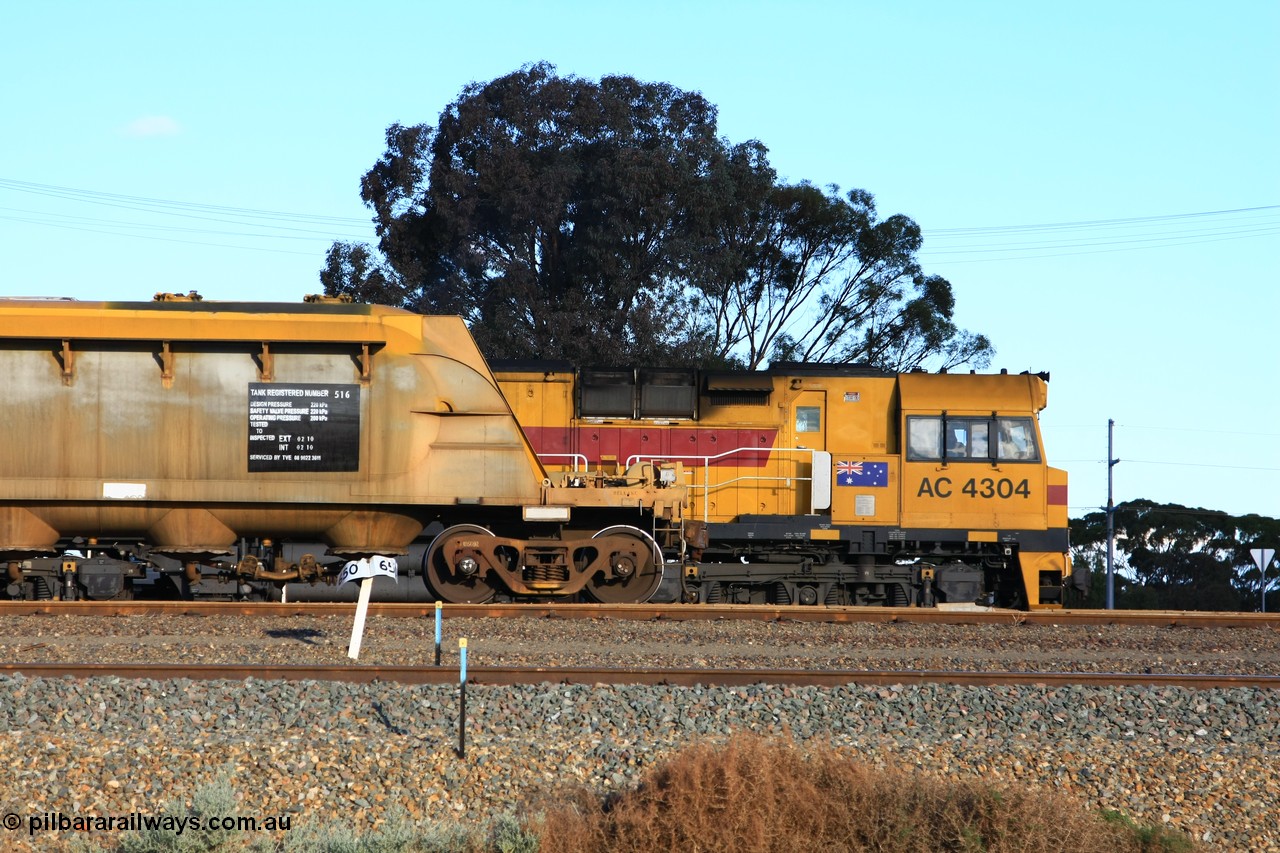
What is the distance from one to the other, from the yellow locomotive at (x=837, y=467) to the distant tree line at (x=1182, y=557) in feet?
55.8

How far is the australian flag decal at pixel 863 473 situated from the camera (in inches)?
720

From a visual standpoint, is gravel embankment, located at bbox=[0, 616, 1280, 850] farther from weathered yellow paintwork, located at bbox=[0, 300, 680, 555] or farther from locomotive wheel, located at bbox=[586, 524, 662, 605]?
locomotive wheel, located at bbox=[586, 524, 662, 605]

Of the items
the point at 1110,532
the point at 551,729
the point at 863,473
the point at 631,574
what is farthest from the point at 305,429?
the point at 1110,532

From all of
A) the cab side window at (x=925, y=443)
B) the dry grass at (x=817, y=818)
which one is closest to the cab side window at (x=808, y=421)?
the cab side window at (x=925, y=443)

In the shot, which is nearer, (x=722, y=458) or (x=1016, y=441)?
(x=1016, y=441)

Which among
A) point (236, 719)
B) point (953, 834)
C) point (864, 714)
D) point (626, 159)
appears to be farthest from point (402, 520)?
point (626, 159)

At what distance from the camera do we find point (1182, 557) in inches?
1489

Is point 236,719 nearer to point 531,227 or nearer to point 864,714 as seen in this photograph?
point 864,714

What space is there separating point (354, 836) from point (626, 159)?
1122 inches

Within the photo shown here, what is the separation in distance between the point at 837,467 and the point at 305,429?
7.78 metres

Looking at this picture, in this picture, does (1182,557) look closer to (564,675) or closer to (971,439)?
(971,439)
